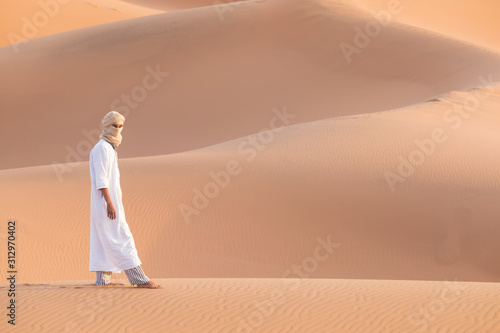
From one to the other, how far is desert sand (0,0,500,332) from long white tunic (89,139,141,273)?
1.10 ft

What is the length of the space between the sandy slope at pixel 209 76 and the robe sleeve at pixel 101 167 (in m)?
17.2

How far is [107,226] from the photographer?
21.1ft

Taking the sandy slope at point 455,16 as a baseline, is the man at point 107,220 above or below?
below

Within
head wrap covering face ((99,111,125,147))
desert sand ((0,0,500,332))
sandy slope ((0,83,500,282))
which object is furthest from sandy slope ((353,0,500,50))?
head wrap covering face ((99,111,125,147))

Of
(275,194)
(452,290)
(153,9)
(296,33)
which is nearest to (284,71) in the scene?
(296,33)

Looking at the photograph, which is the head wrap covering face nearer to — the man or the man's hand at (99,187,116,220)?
the man

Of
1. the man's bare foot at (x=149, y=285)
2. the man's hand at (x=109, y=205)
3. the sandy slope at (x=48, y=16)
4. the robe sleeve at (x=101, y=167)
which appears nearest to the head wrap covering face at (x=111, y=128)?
→ the robe sleeve at (x=101, y=167)

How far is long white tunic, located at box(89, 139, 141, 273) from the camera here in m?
6.42

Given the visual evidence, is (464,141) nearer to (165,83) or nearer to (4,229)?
(4,229)

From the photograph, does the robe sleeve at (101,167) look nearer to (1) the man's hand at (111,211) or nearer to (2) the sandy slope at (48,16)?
(1) the man's hand at (111,211)

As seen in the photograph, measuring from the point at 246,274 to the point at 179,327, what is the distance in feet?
17.5

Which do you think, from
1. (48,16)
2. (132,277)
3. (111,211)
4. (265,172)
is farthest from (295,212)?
(48,16)

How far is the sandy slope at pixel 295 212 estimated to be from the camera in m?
11.5

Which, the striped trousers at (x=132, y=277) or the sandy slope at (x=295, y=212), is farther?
the sandy slope at (x=295, y=212)
